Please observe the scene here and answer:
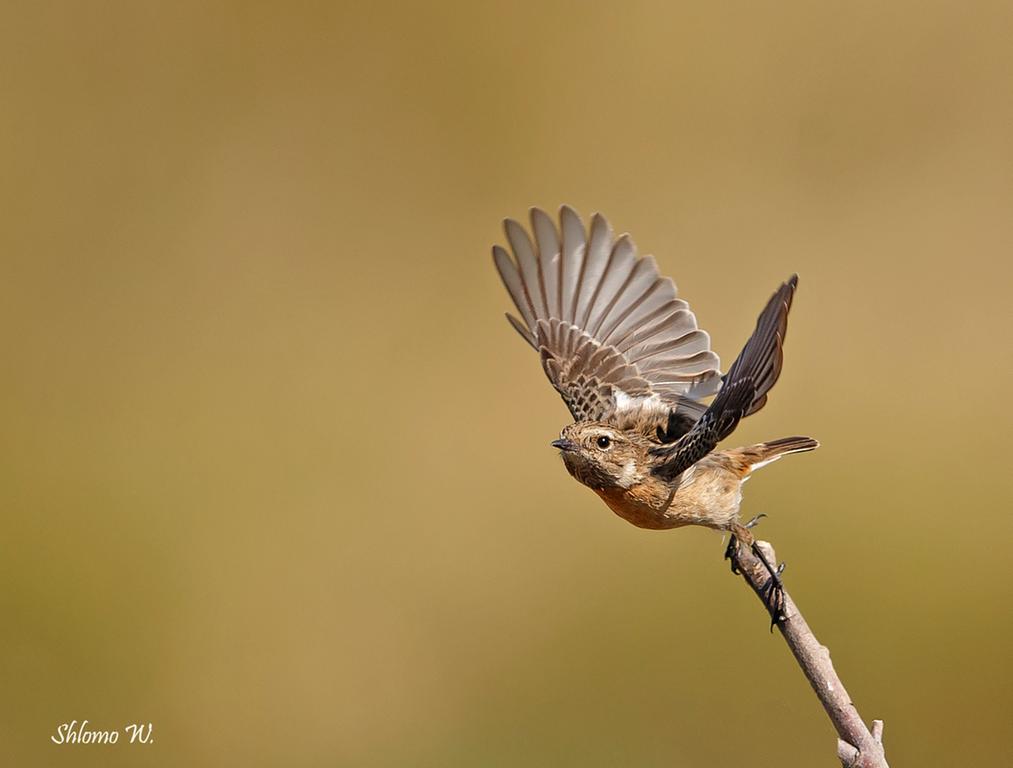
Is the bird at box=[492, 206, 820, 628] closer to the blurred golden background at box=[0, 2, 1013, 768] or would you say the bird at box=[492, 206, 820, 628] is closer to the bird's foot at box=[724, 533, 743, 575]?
the bird's foot at box=[724, 533, 743, 575]

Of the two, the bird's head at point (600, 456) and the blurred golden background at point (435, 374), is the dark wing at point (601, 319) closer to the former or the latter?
the bird's head at point (600, 456)

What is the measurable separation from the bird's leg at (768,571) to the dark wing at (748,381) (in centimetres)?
29

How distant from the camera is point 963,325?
10266 mm

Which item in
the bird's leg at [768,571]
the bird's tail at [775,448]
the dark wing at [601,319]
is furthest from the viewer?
the dark wing at [601,319]

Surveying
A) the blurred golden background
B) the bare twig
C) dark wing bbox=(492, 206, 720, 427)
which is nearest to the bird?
dark wing bbox=(492, 206, 720, 427)

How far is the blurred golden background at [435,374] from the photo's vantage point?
25.8 feet

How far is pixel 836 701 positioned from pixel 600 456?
1.52m

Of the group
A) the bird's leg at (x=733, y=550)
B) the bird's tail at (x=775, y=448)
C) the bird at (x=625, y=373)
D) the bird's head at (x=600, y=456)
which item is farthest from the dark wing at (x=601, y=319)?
the bird's leg at (x=733, y=550)

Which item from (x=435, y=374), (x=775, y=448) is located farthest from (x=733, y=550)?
(x=435, y=374)

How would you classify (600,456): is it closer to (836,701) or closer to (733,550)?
(733,550)

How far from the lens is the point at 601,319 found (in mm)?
5383

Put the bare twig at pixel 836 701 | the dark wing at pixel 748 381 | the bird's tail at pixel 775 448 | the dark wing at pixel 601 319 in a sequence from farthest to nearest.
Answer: the dark wing at pixel 601 319 < the bird's tail at pixel 775 448 < the dark wing at pixel 748 381 < the bare twig at pixel 836 701

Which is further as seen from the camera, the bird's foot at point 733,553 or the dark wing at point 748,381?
the bird's foot at point 733,553

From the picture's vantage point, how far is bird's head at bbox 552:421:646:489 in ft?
14.4
